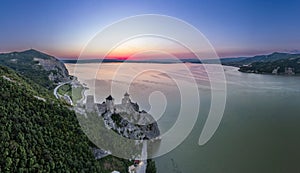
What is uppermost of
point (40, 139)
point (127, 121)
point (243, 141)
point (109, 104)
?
point (109, 104)

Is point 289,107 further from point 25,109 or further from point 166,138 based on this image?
point 25,109

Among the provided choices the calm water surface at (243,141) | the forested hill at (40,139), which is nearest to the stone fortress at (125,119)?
the calm water surface at (243,141)

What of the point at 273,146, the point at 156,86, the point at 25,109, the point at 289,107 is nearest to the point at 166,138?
the point at 273,146

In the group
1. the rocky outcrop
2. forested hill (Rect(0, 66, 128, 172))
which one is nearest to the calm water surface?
the rocky outcrop

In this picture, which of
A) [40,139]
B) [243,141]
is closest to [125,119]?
[40,139]

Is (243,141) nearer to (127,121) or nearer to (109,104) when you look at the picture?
(127,121)

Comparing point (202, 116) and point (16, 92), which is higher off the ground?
point (16, 92)

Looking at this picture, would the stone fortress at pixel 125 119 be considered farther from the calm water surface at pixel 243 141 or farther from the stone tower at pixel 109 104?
the calm water surface at pixel 243 141

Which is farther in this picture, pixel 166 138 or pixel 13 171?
pixel 166 138
